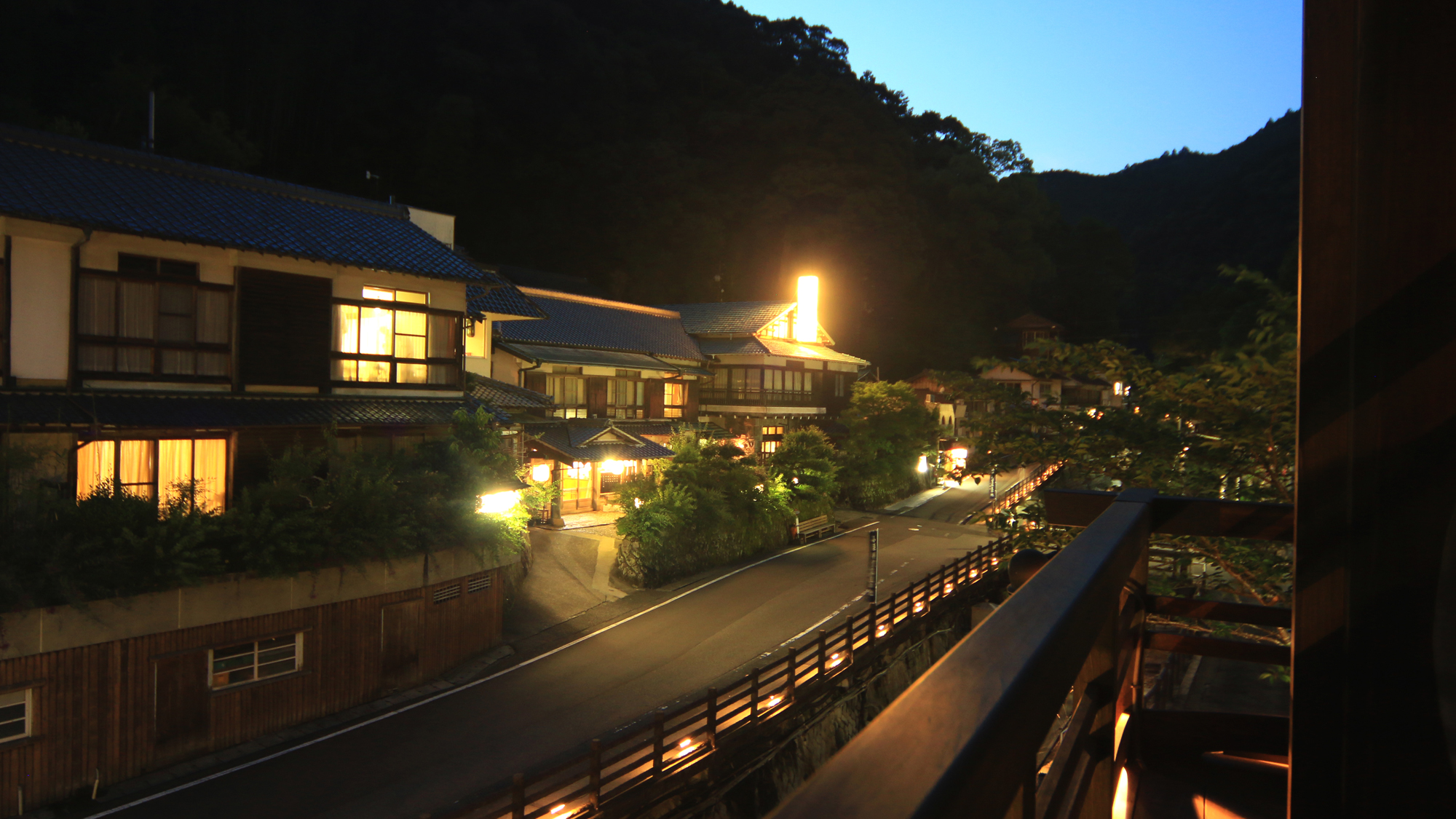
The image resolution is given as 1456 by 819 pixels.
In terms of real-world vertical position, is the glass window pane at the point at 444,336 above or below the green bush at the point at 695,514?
above

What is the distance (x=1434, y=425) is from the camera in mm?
853

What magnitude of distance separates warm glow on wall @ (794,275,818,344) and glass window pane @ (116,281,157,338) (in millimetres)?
25291

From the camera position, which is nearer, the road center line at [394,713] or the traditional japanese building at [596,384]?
the road center line at [394,713]

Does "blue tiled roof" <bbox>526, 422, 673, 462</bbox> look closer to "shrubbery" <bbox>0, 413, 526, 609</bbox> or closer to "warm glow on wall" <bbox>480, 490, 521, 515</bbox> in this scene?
"warm glow on wall" <bbox>480, 490, 521, 515</bbox>

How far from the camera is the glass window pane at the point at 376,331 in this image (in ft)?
45.0

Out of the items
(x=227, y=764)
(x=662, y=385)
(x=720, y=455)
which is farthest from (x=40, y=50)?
(x=227, y=764)

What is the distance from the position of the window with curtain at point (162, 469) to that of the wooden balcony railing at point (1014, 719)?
455 inches

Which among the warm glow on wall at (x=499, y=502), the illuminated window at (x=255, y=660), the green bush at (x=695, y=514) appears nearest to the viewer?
the illuminated window at (x=255, y=660)

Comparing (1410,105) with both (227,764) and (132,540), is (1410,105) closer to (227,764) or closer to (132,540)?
(132,540)

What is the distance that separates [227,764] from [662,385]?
19207 millimetres

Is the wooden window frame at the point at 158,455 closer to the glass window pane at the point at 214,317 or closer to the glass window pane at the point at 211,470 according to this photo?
the glass window pane at the point at 211,470

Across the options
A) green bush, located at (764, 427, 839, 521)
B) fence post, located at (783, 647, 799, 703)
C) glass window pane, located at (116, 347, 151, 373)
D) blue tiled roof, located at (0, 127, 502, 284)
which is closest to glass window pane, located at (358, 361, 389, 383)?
blue tiled roof, located at (0, 127, 502, 284)

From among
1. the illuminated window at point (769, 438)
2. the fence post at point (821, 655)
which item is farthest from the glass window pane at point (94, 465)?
the illuminated window at point (769, 438)

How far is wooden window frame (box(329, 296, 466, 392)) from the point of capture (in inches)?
524
